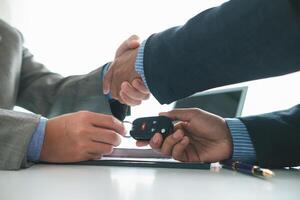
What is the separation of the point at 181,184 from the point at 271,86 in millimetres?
1051

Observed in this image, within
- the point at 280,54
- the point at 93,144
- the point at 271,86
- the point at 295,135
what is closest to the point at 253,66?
the point at 280,54

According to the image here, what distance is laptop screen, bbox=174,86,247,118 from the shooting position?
4.14 ft

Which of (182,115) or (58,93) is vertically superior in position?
(182,115)

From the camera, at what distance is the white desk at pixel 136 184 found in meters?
0.38

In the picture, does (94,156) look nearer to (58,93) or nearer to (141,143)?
(141,143)

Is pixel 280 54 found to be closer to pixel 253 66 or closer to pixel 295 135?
pixel 253 66

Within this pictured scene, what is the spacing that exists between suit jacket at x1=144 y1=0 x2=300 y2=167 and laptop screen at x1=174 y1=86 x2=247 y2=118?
58 centimetres

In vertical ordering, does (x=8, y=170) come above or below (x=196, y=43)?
below

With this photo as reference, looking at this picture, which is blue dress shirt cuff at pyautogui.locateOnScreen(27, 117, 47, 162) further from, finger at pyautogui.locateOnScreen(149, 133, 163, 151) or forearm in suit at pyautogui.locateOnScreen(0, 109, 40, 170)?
finger at pyautogui.locateOnScreen(149, 133, 163, 151)

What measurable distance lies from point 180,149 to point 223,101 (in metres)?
0.73

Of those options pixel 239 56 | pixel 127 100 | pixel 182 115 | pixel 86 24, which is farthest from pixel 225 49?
pixel 86 24

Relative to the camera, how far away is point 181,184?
45 cm

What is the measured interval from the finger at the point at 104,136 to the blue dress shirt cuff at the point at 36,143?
0.08 m

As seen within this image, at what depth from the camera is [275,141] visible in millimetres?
625
